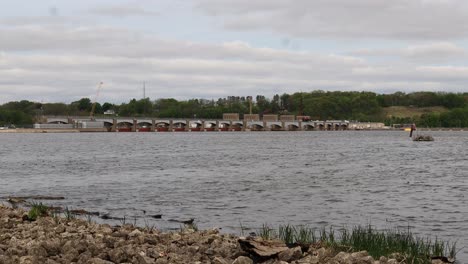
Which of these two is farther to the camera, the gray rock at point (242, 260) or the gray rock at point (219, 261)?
the gray rock at point (219, 261)

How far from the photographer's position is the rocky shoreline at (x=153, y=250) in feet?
55.6

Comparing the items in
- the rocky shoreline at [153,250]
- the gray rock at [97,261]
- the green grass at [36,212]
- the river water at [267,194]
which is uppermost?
the gray rock at [97,261]

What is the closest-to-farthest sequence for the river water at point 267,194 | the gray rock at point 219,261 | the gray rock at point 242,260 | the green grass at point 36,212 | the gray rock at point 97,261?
the gray rock at point 97,261 < the gray rock at point 242,260 < the gray rock at point 219,261 < the green grass at point 36,212 < the river water at point 267,194

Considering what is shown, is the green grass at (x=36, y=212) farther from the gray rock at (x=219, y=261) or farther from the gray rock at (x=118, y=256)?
the gray rock at (x=219, y=261)

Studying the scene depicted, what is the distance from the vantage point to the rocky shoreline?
16953 mm

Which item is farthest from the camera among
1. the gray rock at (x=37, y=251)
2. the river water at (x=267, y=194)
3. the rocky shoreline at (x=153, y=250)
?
the river water at (x=267, y=194)

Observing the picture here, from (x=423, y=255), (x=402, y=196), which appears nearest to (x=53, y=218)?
(x=423, y=255)

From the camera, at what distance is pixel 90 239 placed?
20.4 m

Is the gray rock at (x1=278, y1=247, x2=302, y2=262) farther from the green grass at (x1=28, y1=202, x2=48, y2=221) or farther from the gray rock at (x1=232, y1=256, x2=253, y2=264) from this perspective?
the green grass at (x1=28, y1=202, x2=48, y2=221)

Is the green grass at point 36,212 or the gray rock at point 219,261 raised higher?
the gray rock at point 219,261

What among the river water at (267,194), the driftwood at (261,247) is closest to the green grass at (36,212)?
the river water at (267,194)

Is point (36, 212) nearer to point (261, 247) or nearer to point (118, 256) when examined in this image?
point (118, 256)

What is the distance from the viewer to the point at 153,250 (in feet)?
60.8

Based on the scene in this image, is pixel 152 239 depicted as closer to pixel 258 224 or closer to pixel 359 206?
pixel 258 224
